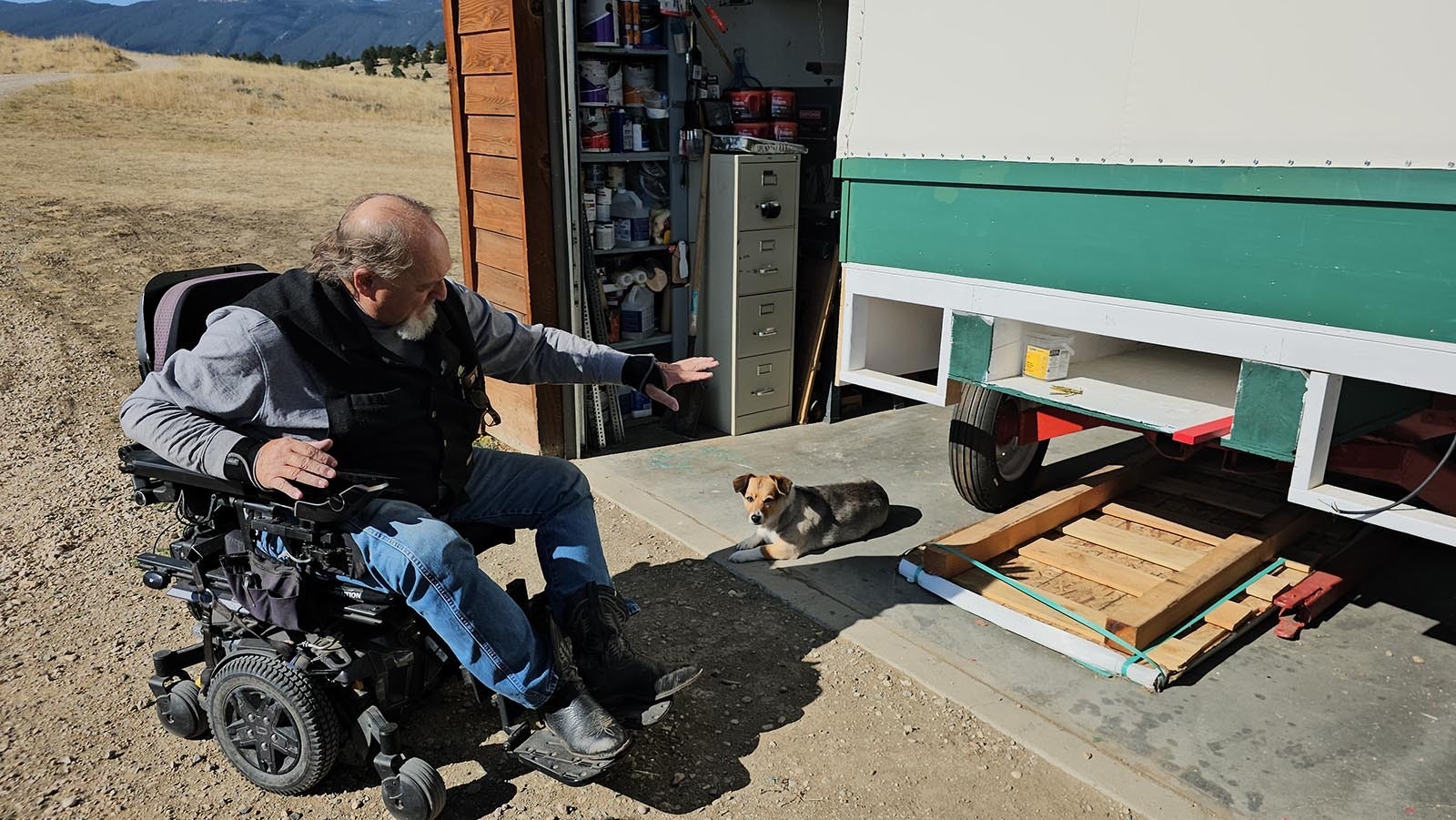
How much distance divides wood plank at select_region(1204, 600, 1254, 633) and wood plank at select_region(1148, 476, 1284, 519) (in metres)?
0.75

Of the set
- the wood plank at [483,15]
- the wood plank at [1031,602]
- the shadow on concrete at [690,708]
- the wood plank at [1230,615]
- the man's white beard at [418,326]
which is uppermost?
the wood plank at [483,15]

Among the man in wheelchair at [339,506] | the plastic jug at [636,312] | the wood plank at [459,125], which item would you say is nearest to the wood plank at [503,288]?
the wood plank at [459,125]

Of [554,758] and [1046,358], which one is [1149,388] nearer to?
[1046,358]

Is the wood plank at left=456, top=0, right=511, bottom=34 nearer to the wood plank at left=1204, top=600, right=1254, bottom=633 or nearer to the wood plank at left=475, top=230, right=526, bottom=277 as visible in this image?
the wood plank at left=475, top=230, right=526, bottom=277

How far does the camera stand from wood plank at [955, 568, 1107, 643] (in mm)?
3402

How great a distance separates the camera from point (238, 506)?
8.01 ft

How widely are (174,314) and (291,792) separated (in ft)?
4.17

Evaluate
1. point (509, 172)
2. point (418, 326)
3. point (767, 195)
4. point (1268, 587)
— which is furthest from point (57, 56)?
point (1268, 587)

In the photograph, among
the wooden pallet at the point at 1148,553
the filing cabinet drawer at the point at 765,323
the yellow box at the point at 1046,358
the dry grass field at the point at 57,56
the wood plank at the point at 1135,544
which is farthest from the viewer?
the dry grass field at the point at 57,56

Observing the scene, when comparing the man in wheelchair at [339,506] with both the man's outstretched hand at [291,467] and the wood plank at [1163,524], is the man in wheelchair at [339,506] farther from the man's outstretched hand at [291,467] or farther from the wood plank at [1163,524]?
the wood plank at [1163,524]

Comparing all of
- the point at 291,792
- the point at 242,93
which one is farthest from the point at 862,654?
the point at 242,93

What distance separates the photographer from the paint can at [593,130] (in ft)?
17.2

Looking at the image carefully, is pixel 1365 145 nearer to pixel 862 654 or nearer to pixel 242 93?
pixel 862 654

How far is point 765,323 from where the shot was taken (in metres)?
5.69
